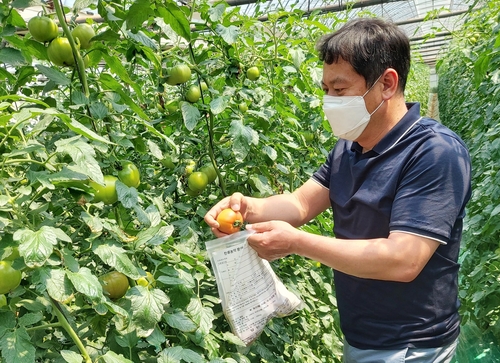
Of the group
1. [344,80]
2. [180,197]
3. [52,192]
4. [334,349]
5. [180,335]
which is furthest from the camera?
[334,349]

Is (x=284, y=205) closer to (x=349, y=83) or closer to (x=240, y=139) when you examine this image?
(x=240, y=139)

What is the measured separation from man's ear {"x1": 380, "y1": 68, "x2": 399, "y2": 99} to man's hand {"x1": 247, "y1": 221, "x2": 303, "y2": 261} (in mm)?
492

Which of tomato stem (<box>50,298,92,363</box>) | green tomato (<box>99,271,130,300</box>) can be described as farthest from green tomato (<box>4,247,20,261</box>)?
green tomato (<box>99,271,130,300</box>)

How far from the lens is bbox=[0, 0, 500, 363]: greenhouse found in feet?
3.25

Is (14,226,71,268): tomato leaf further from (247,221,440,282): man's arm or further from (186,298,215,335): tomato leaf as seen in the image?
(247,221,440,282): man's arm

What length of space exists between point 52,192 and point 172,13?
577 millimetres

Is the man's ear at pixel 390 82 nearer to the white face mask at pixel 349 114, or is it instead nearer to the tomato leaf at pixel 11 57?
the white face mask at pixel 349 114

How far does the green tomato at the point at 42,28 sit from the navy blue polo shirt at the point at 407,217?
0.92 metres

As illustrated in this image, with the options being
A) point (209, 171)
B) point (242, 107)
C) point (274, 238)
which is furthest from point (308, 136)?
point (274, 238)

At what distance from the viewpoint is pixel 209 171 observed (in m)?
1.68

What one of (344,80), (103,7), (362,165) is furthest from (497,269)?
(103,7)

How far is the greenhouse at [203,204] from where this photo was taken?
3.25 feet

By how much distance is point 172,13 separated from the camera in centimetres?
136

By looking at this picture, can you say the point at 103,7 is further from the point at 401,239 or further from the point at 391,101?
the point at 401,239
